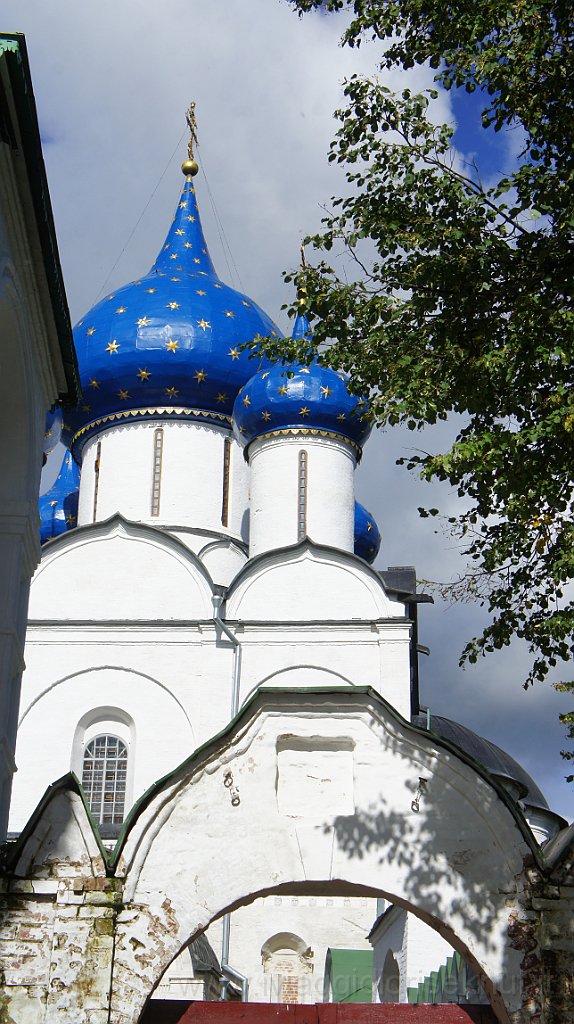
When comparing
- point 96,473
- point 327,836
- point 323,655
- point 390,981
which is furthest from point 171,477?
point 327,836

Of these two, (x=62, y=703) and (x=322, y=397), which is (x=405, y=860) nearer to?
(x=62, y=703)

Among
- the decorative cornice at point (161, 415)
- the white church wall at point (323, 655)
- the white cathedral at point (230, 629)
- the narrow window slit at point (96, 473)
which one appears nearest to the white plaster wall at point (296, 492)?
the white cathedral at point (230, 629)

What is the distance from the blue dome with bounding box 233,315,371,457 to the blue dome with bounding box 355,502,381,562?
3.77 m

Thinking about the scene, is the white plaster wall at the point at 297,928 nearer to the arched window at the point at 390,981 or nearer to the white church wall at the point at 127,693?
the arched window at the point at 390,981

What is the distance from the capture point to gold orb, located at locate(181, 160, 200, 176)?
2681 cm

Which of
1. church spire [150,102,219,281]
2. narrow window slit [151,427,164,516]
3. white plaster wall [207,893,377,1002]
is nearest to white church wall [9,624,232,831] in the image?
white plaster wall [207,893,377,1002]

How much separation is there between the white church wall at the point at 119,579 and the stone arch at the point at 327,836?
35.5ft

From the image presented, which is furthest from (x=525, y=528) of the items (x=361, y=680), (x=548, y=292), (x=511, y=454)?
(x=361, y=680)

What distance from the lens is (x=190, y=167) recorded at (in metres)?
26.8

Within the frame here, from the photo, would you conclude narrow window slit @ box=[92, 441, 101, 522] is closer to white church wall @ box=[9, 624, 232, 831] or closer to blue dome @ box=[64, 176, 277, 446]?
blue dome @ box=[64, 176, 277, 446]

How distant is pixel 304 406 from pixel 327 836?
13103 millimetres

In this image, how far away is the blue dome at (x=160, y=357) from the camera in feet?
70.5

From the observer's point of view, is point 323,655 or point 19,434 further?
point 323,655

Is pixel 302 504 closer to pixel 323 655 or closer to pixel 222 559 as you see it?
pixel 222 559
